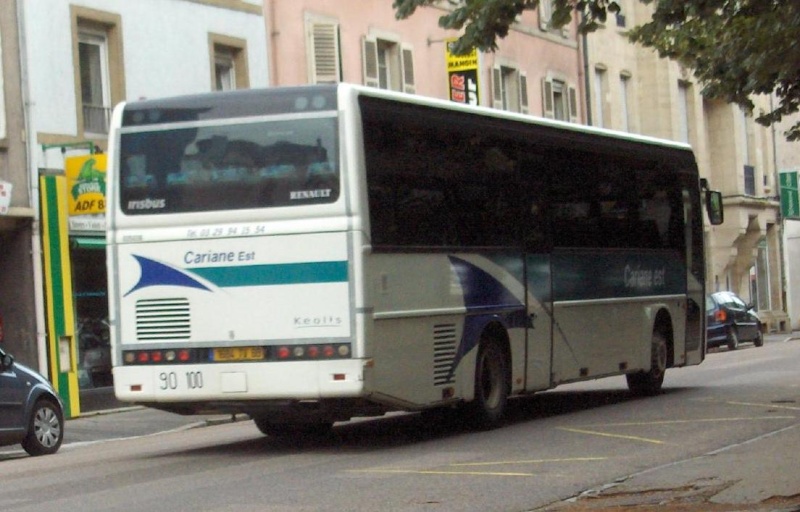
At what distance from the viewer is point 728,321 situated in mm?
42906

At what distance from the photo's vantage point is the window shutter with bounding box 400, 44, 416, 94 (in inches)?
1406

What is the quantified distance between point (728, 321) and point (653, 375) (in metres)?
21.4

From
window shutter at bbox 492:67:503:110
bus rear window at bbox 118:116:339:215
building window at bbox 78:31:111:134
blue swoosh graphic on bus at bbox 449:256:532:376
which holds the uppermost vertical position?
window shutter at bbox 492:67:503:110

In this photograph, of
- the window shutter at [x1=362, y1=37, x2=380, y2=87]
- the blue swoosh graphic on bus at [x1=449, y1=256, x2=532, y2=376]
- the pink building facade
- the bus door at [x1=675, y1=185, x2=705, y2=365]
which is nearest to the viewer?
the blue swoosh graphic on bus at [x1=449, y1=256, x2=532, y2=376]

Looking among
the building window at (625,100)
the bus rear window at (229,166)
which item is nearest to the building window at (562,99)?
the building window at (625,100)

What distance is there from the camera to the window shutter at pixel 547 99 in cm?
4341

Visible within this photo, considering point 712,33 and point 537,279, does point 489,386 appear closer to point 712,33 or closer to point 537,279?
point 537,279

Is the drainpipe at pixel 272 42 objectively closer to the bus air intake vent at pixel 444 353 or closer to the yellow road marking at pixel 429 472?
the bus air intake vent at pixel 444 353

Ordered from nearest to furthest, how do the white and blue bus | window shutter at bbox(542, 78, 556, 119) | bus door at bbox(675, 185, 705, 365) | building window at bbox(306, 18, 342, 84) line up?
the white and blue bus < bus door at bbox(675, 185, 705, 365) < building window at bbox(306, 18, 342, 84) < window shutter at bbox(542, 78, 556, 119)

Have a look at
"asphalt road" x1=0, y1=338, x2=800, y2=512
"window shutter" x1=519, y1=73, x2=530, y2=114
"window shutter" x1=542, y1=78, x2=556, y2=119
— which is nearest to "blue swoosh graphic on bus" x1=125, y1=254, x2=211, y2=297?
"asphalt road" x1=0, y1=338, x2=800, y2=512

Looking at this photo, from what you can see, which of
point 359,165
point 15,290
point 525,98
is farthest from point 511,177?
point 525,98

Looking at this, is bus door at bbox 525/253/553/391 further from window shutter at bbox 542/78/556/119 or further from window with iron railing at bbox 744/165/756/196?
window with iron railing at bbox 744/165/756/196

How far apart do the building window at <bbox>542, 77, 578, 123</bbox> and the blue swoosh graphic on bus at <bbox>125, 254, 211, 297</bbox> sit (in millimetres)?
29147

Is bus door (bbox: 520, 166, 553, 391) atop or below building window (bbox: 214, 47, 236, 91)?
below
